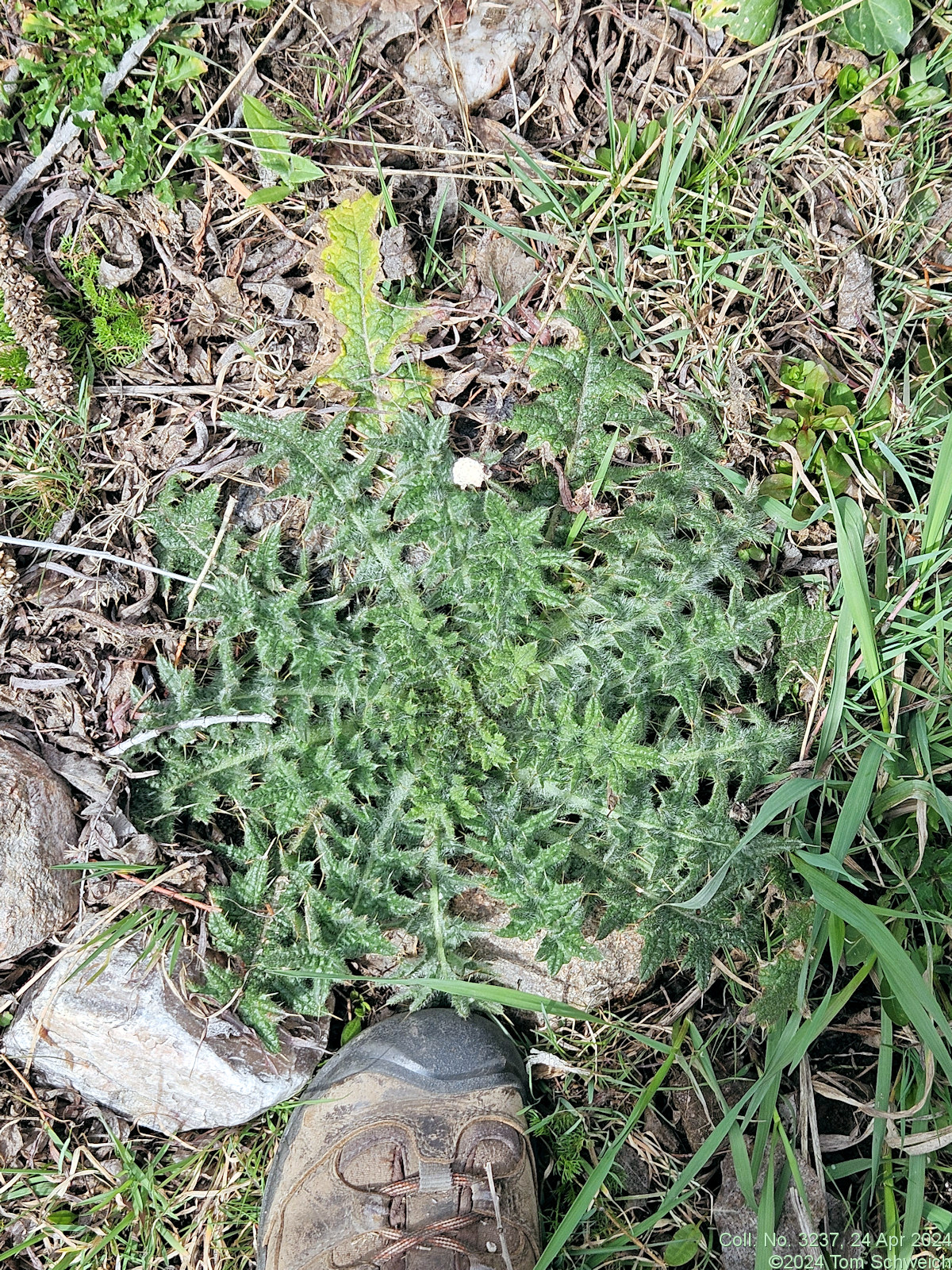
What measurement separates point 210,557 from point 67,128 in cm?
147

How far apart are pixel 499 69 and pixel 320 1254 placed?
12.2ft

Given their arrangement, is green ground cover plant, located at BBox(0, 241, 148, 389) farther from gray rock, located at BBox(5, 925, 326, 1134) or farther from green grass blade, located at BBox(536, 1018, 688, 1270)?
green grass blade, located at BBox(536, 1018, 688, 1270)

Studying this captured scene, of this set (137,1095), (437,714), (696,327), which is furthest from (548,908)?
(696,327)

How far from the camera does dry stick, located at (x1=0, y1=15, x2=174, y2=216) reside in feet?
9.53

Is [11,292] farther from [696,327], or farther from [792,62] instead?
[792,62]

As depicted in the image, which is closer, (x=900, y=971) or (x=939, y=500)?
(x=900, y=971)

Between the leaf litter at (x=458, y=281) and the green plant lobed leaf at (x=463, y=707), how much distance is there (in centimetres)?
20

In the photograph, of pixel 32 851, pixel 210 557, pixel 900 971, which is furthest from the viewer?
pixel 210 557

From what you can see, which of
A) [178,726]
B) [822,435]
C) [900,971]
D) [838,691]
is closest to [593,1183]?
[900,971]

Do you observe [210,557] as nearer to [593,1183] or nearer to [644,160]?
[644,160]

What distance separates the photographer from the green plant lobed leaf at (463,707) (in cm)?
267

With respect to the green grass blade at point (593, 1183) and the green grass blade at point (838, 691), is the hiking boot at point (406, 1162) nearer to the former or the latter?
the green grass blade at point (593, 1183)

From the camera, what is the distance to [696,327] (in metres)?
2.99

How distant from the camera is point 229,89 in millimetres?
2965
